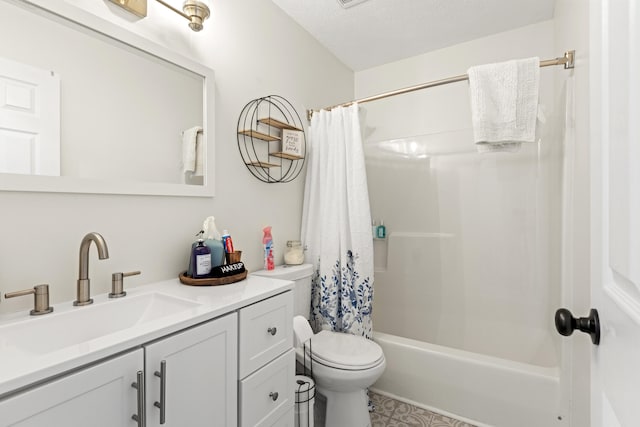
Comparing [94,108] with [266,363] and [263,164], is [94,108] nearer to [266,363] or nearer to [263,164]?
[263,164]

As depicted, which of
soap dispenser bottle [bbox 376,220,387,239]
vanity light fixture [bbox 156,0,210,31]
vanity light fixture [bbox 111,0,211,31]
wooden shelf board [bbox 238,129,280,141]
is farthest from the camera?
soap dispenser bottle [bbox 376,220,387,239]

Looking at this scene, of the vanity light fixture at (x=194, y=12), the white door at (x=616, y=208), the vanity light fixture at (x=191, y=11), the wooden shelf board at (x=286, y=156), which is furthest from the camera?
the wooden shelf board at (x=286, y=156)

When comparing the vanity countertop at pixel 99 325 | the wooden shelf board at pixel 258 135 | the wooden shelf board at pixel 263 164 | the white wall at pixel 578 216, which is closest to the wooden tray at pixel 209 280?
the vanity countertop at pixel 99 325

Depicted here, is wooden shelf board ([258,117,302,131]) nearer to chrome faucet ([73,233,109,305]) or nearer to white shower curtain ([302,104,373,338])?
white shower curtain ([302,104,373,338])

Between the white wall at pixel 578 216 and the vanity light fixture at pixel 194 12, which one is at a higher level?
the vanity light fixture at pixel 194 12

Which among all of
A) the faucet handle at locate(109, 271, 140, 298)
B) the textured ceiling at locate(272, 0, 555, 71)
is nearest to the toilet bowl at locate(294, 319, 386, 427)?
the faucet handle at locate(109, 271, 140, 298)

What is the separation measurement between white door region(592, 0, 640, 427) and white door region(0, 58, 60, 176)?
1391 mm

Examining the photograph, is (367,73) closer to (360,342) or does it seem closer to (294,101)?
(294,101)

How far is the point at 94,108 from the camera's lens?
3.55 ft

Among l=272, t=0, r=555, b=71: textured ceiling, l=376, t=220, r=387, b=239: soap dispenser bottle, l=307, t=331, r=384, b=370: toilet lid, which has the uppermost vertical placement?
l=272, t=0, r=555, b=71: textured ceiling

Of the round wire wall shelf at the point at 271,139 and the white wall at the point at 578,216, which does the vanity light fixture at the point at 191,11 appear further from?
the white wall at the point at 578,216

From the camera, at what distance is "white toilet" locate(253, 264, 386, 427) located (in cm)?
147

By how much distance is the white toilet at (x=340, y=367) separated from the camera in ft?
4.84

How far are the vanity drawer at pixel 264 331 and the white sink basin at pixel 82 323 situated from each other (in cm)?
19
